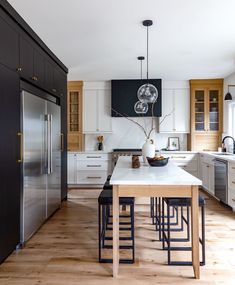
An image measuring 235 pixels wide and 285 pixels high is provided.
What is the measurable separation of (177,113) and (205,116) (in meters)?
0.66

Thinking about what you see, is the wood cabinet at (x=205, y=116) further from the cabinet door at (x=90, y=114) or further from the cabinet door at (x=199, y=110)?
the cabinet door at (x=90, y=114)

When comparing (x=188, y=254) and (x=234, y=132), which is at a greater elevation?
(x=234, y=132)

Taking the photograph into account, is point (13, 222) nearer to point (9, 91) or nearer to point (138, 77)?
point (9, 91)

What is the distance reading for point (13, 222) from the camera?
263cm

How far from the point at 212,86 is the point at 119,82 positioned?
2.19m

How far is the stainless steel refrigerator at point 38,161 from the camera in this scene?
2865 millimetres

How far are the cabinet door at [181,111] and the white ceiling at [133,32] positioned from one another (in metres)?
1.06

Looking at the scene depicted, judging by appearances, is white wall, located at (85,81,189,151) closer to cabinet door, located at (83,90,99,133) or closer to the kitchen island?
cabinet door, located at (83,90,99,133)

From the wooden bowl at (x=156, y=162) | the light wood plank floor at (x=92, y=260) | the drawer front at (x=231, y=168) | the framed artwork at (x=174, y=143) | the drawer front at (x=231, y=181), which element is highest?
the framed artwork at (x=174, y=143)

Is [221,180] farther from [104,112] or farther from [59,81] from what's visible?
[59,81]

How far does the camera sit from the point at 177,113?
6.06 m

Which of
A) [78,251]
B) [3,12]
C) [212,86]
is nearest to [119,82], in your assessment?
[212,86]

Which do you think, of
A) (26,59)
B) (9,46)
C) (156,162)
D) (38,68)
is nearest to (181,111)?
(156,162)

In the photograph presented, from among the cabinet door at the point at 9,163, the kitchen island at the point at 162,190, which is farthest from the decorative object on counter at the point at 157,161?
the cabinet door at the point at 9,163
